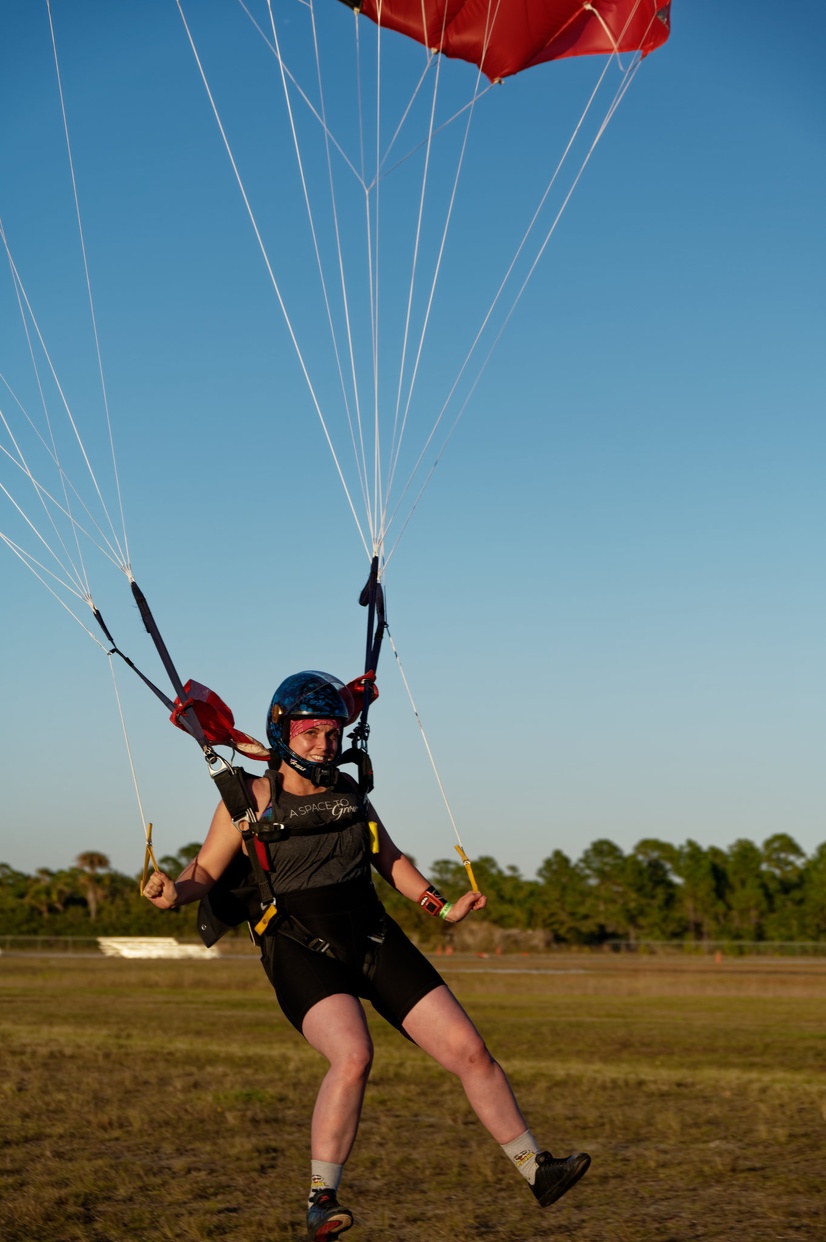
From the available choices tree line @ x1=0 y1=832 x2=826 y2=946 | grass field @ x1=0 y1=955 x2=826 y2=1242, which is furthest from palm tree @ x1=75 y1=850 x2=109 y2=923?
grass field @ x1=0 y1=955 x2=826 y2=1242

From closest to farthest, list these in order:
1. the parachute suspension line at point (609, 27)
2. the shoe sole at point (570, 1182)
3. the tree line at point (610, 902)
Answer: the shoe sole at point (570, 1182) < the parachute suspension line at point (609, 27) < the tree line at point (610, 902)

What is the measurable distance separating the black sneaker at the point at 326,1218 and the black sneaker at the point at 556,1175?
79 centimetres

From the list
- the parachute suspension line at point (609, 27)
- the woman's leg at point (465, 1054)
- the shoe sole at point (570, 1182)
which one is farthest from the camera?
the parachute suspension line at point (609, 27)

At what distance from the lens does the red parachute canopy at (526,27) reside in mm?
9883

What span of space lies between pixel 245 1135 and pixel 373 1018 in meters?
16.2

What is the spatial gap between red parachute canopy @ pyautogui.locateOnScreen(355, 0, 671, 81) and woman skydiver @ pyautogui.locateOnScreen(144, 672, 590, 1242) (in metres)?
6.91

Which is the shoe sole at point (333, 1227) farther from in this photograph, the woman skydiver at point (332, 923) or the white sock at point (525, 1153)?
the white sock at point (525, 1153)

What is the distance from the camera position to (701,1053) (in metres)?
Result: 18.5

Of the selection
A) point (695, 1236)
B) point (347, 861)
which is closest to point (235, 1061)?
point (695, 1236)

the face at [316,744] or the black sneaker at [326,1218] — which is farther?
the face at [316,744]

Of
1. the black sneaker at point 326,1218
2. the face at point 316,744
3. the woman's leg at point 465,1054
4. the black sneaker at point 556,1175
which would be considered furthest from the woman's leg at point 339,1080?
the face at point 316,744

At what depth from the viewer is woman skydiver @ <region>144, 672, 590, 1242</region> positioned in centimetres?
454

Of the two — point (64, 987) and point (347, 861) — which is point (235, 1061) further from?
point (64, 987)

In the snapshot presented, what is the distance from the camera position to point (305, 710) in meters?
5.09
